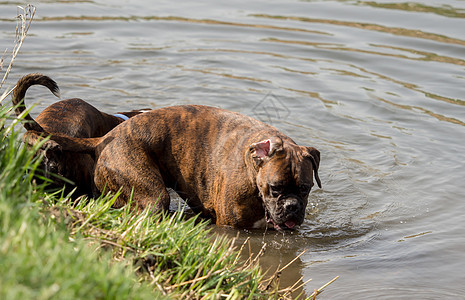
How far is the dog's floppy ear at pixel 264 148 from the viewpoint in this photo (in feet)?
19.5

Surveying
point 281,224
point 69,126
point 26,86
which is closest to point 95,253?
point 26,86

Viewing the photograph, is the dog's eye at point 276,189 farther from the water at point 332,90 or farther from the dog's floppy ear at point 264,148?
the water at point 332,90

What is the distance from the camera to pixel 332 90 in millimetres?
10617

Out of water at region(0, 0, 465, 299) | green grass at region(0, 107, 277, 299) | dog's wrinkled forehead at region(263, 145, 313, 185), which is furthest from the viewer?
water at region(0, 0, 465, 299)

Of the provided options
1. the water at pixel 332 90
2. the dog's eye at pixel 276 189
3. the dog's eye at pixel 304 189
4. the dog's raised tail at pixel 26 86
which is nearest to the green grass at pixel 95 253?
the dog's raised tail at pixel 26 86

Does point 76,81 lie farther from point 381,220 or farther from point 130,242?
point 130,242

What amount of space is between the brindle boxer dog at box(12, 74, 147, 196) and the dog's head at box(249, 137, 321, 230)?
1681mm

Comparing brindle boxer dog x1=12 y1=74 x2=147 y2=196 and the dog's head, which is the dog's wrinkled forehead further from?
brindle boxer dog x1=12 y1=74 x2=147 y2=196

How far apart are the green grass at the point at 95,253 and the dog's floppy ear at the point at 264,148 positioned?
52.0 inches

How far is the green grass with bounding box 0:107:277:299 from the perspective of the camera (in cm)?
299

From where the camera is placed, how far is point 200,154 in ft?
21.2

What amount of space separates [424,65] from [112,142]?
687 centimetres

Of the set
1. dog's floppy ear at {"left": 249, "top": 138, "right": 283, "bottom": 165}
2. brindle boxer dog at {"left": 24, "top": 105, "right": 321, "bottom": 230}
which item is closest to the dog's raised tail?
brindle boxer dog at {"left": 24, "top": 105, "right": 321, "bottom": 230}

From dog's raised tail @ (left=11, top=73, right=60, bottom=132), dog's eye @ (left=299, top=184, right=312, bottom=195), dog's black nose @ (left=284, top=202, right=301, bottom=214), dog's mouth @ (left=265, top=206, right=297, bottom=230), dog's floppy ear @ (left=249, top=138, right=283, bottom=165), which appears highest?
dog's raised tail @ (left=11, top=73, right=60, bottom=132)
